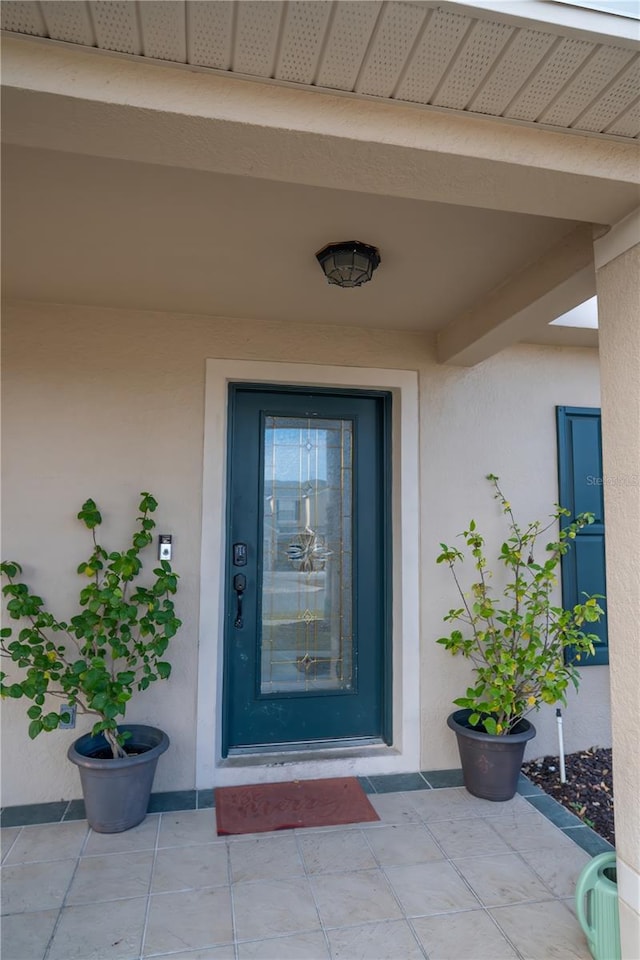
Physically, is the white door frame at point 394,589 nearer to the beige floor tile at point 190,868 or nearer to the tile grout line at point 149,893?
the tile grout line at point 149,893

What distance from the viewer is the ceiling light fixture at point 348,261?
2131 millimetres

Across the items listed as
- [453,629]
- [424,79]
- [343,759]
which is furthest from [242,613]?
[424,79]

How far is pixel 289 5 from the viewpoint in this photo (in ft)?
3.67

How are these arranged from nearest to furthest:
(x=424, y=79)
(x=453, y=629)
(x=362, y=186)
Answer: (x=424, y=79)
(x=362, y=186)
(x=453, y=629)

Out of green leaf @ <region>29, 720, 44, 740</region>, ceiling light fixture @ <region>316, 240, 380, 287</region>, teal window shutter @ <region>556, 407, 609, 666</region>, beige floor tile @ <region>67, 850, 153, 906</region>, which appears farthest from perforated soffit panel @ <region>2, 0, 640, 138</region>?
beige floor tile @ <region>67, 850, 153, 906</region>

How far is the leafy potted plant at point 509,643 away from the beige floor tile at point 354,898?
831 millimetres

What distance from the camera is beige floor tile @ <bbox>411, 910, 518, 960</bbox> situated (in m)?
1.72

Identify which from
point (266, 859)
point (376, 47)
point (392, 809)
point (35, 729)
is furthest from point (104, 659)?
point (376, 47)

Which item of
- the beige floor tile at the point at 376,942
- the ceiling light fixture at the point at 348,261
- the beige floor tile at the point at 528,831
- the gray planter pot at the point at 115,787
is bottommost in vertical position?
the beige floor tile at the point at 376,942

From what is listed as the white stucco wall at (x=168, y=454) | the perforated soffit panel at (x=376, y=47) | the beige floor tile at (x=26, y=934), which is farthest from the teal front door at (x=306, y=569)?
the perforated soffit panel at (x=376, y=47)

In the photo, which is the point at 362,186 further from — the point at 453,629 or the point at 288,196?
the point at 453,629

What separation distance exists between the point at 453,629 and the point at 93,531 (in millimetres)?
1953

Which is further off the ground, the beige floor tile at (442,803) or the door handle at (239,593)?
the door handle at (239,593)

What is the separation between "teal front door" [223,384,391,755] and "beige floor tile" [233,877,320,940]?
928 mm
